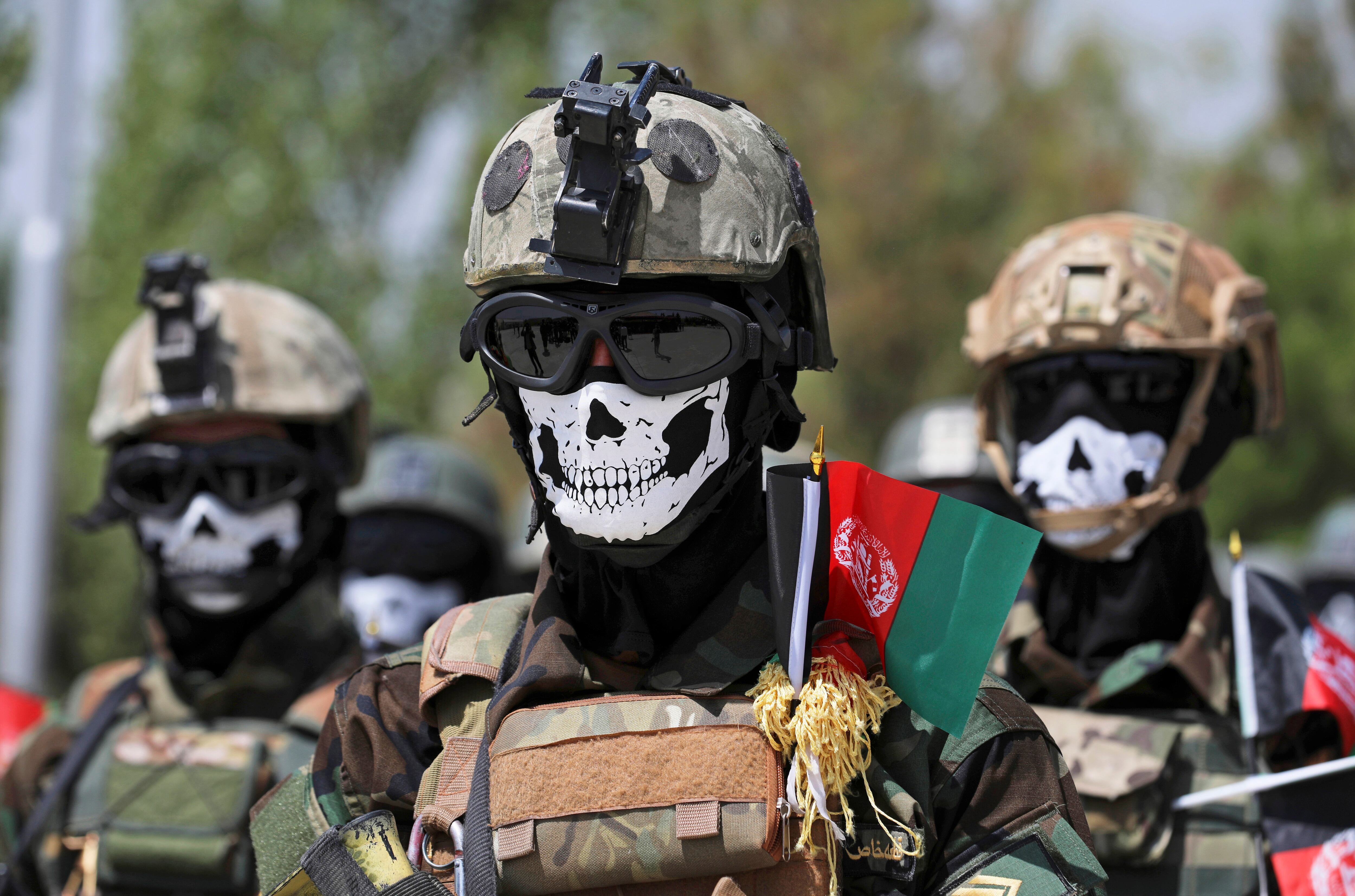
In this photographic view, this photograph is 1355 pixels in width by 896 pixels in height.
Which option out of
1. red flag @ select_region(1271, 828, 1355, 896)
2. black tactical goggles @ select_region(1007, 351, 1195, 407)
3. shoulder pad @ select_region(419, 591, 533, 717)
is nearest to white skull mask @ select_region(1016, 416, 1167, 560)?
black tactical goggles @ select_region(1007, 351, 1195, 407)

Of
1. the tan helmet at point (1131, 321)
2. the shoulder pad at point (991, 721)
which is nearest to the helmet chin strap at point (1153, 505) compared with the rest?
the tan helmet at point (1131, 321)

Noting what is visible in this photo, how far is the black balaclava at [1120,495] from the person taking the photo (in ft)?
13.6

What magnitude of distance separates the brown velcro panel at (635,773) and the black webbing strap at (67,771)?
2607 millimetres

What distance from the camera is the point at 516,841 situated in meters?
2.44

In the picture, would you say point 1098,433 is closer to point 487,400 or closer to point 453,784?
point 487,400

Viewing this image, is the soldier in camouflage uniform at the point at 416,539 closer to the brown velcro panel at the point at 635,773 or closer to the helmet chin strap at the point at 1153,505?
the helmet chin strap at the point at 1153,505

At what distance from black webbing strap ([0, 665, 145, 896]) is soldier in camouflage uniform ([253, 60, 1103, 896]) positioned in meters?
2.07

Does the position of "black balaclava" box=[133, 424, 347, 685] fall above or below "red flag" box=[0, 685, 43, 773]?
above

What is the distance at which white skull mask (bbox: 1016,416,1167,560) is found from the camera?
4137 millimetres

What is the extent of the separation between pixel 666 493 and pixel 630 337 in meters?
0.29

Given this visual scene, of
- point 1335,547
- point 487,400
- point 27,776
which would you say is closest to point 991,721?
point 487,400

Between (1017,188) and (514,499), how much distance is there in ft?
31.0

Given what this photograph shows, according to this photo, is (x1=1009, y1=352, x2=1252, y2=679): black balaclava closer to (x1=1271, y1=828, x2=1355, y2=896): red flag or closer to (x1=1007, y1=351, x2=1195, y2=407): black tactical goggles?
(x1=1007, y1=351, x2=1195, y2=407): black tactical goggles

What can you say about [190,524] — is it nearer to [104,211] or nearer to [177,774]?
[177,774]
